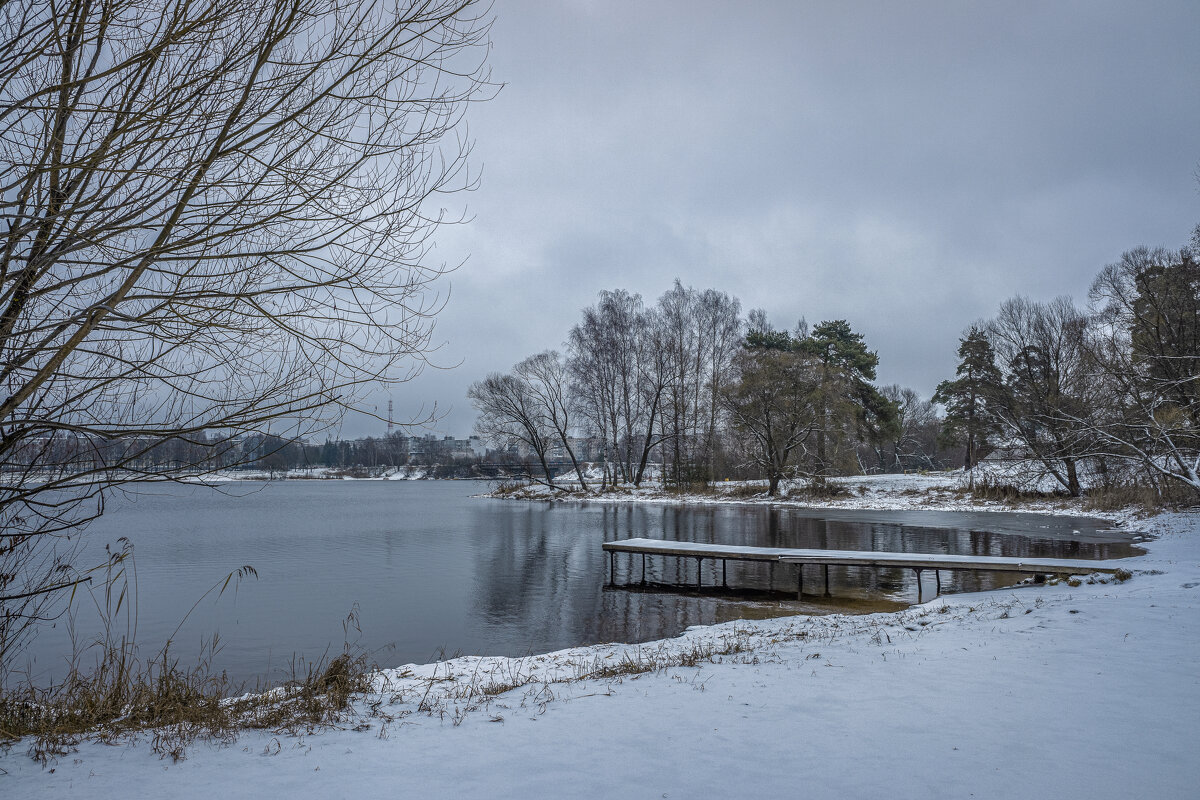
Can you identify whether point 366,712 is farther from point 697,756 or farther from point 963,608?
point 963,608

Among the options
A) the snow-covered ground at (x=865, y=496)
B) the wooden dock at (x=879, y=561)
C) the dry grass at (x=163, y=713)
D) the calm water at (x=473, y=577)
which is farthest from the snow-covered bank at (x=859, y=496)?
the dry grass at (x=163, y=713)

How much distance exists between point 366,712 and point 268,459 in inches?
90.7

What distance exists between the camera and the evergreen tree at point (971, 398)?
3656cm

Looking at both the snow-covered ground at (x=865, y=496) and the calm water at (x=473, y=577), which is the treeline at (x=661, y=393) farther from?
the calm water at (x=473, y=577)

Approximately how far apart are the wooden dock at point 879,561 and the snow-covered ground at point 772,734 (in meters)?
4.59

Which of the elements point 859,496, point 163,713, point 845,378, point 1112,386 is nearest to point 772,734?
point 163,713

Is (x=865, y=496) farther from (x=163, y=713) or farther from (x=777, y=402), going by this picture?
(x=163, y=713)

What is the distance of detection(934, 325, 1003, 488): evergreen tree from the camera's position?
36562 mm

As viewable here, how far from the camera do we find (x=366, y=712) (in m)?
4.91

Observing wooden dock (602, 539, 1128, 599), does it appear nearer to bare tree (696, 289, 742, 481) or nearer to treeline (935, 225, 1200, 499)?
treeline (935, 225, 1200, 499)

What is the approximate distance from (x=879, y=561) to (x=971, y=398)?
32364 mm

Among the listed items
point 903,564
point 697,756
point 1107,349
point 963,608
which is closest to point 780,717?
point 697,756

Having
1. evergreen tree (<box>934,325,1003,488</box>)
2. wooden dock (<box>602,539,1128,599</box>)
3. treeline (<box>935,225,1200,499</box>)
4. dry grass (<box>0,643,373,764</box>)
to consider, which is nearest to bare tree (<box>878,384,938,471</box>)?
evergreen tree (<box>934,325,1003,488</box>)

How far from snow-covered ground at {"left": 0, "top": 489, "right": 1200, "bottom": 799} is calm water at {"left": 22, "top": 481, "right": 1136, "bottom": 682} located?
2045mm
